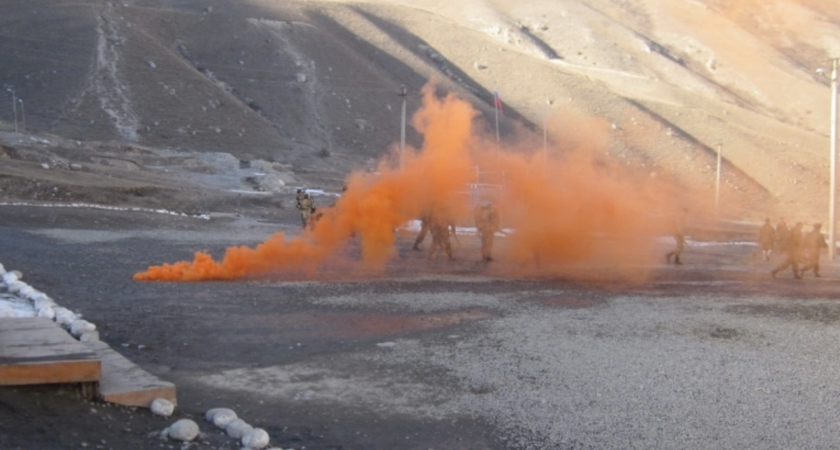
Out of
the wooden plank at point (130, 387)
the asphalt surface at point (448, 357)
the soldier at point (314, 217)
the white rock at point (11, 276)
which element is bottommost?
the asphalt surface at point (448, 357)

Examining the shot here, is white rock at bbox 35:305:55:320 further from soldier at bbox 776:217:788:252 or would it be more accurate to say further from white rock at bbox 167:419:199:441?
soldier at bbox 776:217:788:252

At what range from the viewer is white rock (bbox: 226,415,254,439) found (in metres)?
7.97

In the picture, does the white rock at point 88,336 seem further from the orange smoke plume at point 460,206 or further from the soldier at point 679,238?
the soldier at point 679,238

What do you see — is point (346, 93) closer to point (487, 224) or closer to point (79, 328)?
point (487, 224)

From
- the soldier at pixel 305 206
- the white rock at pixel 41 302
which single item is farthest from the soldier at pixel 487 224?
the white rock at pixel 41 302

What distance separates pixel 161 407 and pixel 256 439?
45.0 inches

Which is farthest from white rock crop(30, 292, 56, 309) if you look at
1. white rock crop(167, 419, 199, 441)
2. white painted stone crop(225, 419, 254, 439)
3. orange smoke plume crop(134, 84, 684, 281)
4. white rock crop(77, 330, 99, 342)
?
orange smoke plume crop(134, 84, 684, 281)

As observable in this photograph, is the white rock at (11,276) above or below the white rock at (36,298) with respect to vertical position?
above

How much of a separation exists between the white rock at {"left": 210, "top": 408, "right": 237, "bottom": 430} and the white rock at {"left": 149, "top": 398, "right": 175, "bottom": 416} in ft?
1.32

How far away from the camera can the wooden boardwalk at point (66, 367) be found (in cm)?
782

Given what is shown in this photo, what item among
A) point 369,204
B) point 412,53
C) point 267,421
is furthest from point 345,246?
point 412,53

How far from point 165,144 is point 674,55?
72.3 meters

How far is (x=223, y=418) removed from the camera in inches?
325

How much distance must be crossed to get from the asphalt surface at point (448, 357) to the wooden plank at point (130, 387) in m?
0.13
